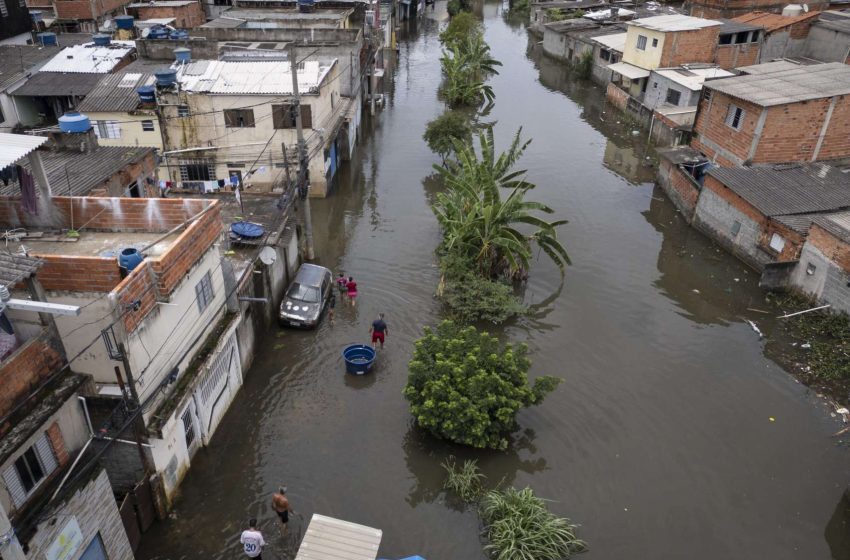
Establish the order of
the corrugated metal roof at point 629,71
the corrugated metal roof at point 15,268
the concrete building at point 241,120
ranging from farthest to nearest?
the corrugated metal roof at point 629,71
the concrete building at point 241,120
the corrugated metal roof at point 15,268

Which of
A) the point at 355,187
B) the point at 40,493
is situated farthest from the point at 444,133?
the point at 40,493

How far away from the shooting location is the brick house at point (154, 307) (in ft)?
36.3

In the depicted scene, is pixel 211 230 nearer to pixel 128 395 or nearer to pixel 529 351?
pixel 128 395

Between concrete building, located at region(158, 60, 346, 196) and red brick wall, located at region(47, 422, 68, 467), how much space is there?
651 inches

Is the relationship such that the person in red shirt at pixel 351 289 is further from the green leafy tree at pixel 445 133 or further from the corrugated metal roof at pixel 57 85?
the corrugated metal roof at pixel 57 85

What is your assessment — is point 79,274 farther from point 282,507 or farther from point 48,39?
point 48,39

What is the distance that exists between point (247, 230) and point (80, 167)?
5.00 metres

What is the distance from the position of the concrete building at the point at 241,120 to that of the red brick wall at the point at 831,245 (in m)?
20.2

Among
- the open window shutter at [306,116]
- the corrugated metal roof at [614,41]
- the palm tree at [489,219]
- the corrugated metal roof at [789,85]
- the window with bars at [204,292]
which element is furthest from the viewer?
the corrugated metal roof at [614,41]

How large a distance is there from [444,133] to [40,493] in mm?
26901

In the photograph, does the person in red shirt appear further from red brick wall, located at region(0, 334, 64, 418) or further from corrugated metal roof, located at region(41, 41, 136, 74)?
corrugated metal roof, located at region(41, 41, 136, 74)

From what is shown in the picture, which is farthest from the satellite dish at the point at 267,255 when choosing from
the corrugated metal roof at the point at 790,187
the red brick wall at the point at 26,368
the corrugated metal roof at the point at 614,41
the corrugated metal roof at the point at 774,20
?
the corrugated metal roof at the point at 774,20

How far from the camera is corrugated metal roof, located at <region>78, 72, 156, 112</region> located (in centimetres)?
2506

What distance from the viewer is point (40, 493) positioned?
9.59m
